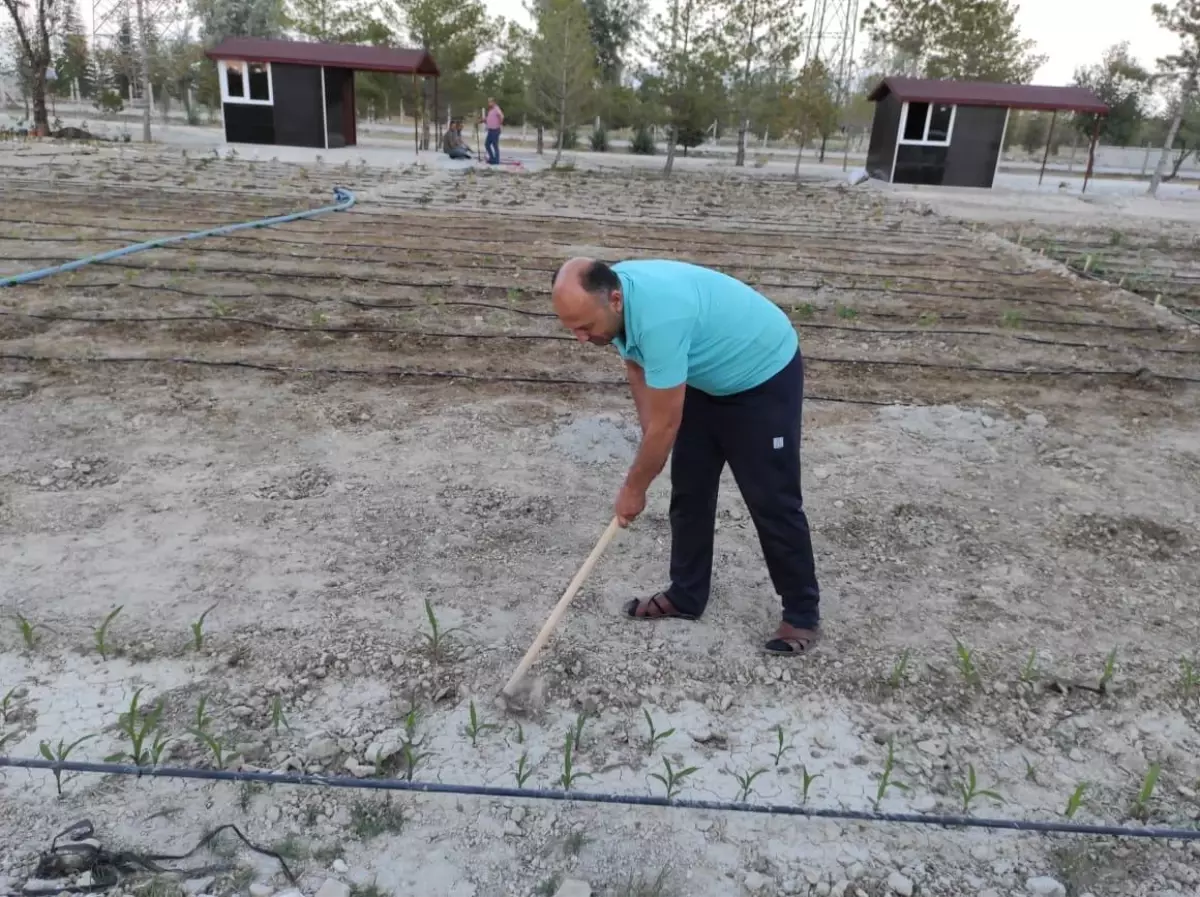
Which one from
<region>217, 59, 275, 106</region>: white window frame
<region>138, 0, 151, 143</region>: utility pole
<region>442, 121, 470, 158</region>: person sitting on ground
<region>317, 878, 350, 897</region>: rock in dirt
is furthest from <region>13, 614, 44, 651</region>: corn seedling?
<region>138, 0, 151, 143</region>: utility pole

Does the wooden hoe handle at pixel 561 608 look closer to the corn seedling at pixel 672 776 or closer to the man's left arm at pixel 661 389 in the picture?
the man's left arm at pixel 661 389

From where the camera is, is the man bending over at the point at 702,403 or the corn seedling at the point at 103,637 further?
the corn seedling at the point at 103,637

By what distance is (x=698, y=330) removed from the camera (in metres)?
2.38

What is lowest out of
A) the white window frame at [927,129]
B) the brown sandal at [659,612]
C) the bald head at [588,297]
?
the brown sandal at [659,612]

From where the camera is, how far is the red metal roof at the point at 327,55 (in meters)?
20.1

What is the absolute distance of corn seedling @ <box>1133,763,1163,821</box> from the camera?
7.34ft

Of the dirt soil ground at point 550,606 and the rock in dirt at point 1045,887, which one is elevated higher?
the dirt soil ground at point 550,606

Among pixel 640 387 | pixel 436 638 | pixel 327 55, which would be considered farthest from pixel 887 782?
pixel 327 55

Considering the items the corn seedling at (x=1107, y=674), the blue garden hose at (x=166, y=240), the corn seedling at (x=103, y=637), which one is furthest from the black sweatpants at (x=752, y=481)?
the blue garden hose at (x=166, y=240)

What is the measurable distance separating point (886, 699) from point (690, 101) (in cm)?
1953

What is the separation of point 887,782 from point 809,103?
20.8 m

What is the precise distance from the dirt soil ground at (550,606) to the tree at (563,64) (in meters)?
14.9

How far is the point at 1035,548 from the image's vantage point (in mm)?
3535

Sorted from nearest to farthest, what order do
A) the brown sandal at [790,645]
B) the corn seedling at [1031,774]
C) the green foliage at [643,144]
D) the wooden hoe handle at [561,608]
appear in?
the corn seedling at [1031,774] → the wooden hoe handle at [561,608] → the brown sandal at [790,645] → the green foliage at [643,144]
